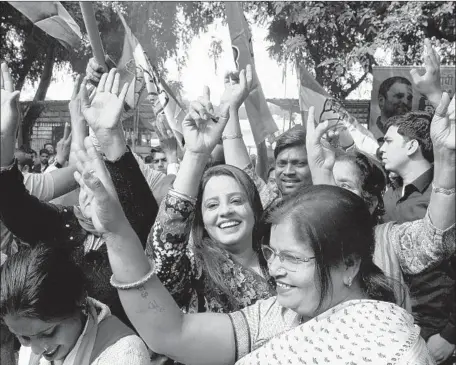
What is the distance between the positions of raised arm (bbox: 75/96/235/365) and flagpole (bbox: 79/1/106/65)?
6.29 feet

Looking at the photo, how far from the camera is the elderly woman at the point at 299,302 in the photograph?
4.68ft

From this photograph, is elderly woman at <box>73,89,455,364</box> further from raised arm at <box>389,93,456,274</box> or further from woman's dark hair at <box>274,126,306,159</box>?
woman's dark hair at <box>274,126,306,159</box>

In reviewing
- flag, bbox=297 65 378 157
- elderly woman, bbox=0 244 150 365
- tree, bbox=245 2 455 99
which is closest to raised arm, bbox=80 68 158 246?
elderly woman, bbox=0 244 150 365

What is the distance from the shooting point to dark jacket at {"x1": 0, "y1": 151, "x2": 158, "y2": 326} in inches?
85.0

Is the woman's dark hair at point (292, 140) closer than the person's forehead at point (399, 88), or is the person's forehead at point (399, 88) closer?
the woman's dark hair at point (292, 140)

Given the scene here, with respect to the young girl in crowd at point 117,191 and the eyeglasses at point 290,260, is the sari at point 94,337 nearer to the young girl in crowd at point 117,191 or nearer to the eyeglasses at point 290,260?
the young girl in crowd at point 117,191

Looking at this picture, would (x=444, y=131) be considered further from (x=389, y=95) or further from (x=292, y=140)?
(x=389, y=95)

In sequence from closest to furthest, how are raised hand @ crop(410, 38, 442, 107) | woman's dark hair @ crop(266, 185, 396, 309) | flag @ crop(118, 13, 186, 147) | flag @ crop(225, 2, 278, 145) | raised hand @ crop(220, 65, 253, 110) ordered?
woman's dark hair @ crop(266, 185, 396, 309) < raised hand @ crop(410, 38, 442, 107) < raised hand @ crop(220, 65, 253, 110) < flag @ crop(118, 13, 186, 147) < flag @ crop(225, 2, 278, 145)

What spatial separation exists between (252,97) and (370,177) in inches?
70.5

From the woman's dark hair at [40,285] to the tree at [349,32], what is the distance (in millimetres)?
10270

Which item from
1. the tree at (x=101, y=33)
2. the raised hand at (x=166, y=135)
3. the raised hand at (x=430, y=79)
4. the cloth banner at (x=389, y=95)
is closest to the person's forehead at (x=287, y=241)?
the raised hand at (x=430, y=79)

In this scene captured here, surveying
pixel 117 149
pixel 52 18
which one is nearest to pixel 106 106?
pixel 117 149

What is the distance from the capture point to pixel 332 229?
5.06ft

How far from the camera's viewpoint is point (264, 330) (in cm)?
168
